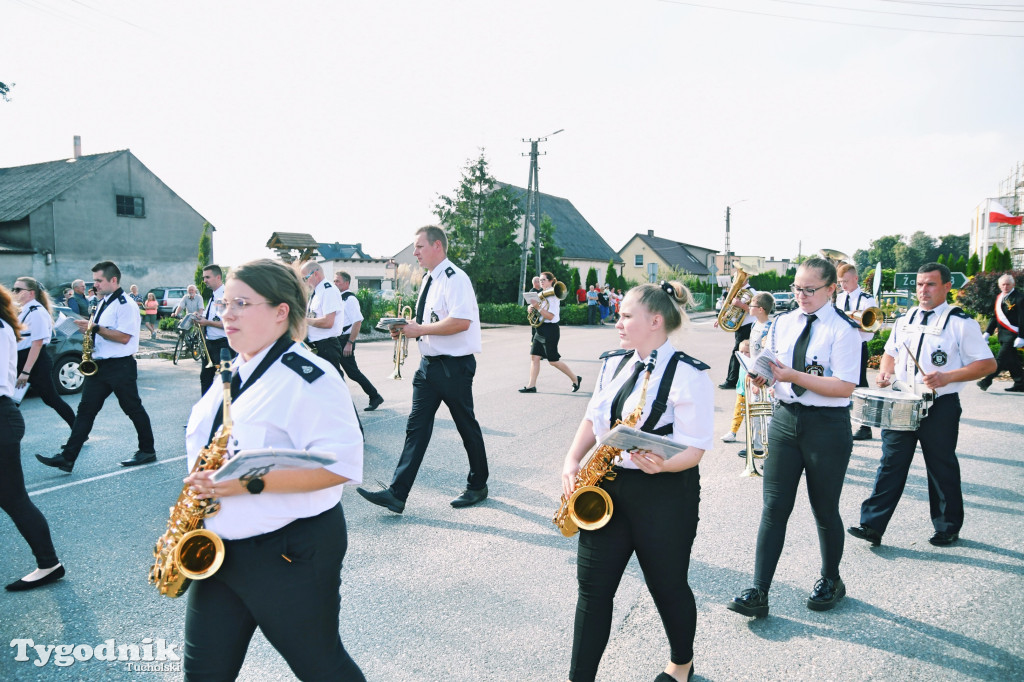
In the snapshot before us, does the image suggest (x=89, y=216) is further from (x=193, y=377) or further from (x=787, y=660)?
(x=787, y=660)

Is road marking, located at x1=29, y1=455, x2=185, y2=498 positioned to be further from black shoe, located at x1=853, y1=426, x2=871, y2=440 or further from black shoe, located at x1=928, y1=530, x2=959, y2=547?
black shoe, located at x1=853, y1=426, x2=871, y2=440

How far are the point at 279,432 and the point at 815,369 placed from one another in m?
3.00

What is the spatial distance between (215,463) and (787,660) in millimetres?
2911

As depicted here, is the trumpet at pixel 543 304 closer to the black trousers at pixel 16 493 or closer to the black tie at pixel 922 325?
the black tie at pixel 922 325

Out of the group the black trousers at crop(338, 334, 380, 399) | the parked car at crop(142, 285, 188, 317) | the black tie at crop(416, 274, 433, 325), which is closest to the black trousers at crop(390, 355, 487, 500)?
the black tie at crop(416, 274, 433, 325)

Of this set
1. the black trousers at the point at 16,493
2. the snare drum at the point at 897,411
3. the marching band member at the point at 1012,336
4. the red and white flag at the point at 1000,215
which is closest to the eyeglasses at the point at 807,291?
the snare drum at the point at 897,411

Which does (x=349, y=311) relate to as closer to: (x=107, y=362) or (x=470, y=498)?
(x=107, y=362)

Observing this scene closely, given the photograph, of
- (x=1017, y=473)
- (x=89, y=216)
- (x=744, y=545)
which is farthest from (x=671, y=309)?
(x=89, y=216)

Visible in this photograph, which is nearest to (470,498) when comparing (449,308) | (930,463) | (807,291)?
(449,308)

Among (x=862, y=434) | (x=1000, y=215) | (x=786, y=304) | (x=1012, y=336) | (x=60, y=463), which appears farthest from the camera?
(x=1000, y=215)

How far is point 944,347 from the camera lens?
15.3 feet

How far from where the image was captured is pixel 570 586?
4.01 m

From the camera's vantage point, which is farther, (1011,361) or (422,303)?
(1011,361)

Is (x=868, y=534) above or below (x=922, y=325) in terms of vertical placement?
below
